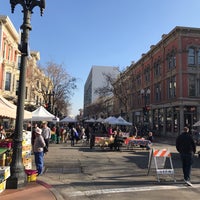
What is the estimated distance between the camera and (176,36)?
3406 cm

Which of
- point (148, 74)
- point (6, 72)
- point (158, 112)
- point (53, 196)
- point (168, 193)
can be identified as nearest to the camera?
Result: point (53, 196)

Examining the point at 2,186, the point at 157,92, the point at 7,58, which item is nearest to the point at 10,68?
the point at 7,58

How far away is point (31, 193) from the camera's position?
6.85 m

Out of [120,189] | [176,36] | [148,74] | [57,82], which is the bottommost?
[120,189]

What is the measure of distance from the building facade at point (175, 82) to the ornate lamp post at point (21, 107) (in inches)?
878

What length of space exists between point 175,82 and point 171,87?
1.46m

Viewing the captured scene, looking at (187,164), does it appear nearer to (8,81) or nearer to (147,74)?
(8,81)

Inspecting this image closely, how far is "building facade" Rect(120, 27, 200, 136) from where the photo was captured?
33000mm

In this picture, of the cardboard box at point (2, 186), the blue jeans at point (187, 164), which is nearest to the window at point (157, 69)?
the blue jeans at point (187, 164)

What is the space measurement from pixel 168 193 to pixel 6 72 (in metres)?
33.0

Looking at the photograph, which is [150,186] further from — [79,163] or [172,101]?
[172,101]

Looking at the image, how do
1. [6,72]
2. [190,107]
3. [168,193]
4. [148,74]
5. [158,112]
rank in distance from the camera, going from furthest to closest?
[148,74] → [158,112] → [6,72] → [190,107] → [168,193]

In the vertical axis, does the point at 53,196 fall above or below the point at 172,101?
below

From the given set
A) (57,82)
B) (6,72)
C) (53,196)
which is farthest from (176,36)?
(53,196)
